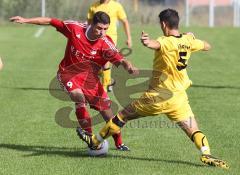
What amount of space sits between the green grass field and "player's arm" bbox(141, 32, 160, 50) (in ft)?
4.96

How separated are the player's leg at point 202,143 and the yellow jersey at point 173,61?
44 centimetres

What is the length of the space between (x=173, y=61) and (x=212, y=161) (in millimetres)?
1305

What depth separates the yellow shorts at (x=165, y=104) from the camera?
8.48m

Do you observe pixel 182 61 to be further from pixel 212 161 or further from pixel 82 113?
pixel 82 113

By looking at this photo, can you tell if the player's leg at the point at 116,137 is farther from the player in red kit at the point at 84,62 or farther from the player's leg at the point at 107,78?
the player's leg at the point at 107,78

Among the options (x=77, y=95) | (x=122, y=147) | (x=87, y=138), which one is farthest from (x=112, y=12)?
(x=87, y=138)

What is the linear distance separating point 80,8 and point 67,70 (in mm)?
33385

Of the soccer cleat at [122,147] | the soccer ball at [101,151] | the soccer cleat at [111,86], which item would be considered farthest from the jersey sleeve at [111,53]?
the soccer cleat at [111,86]

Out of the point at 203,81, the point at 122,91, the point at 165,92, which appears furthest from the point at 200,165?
the point at 203,81

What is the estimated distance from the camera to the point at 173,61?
8.41 meters

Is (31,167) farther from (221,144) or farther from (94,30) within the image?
(221,144)

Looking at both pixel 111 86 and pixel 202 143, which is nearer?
pixel 202 143

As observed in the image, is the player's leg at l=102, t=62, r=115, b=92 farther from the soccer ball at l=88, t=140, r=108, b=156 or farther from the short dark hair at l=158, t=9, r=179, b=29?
the short dark hair at l=158, t=9, r=179, b=29

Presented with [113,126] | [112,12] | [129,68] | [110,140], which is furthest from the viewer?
[112,12]
